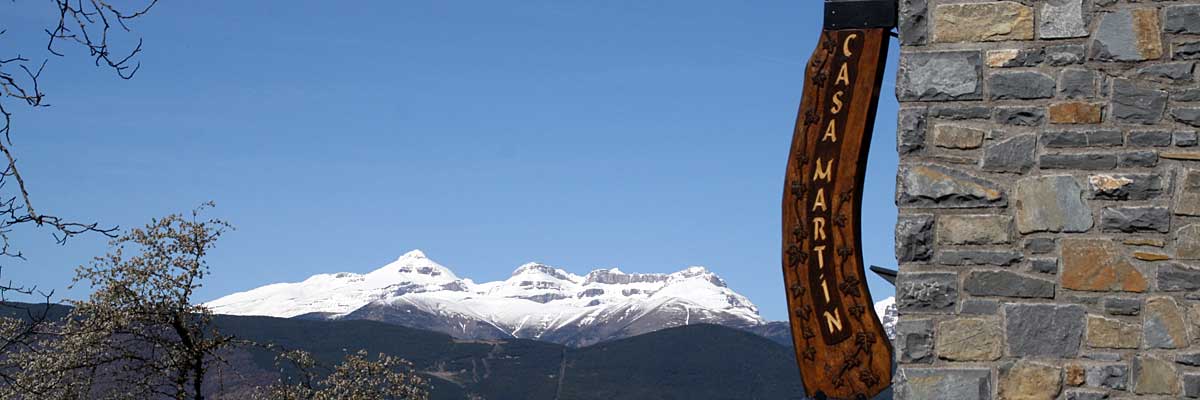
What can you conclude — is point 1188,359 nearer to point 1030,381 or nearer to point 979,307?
point 1030,381

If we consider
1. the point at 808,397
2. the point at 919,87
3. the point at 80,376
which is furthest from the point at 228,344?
the point at 919,87

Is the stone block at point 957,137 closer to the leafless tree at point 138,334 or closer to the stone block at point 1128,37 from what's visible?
the stone block at point 1128,37

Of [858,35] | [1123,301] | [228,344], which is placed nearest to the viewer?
[1123,301]

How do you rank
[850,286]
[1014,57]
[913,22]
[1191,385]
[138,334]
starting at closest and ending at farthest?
[1191,385], [1014,57], [913,22], [850,286], [138,334]

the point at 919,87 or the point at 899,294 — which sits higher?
the point at 919,87

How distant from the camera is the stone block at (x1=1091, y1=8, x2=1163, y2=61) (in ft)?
20.4

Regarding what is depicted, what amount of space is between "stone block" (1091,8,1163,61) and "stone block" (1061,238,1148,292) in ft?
2.89

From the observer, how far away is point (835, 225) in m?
6.97

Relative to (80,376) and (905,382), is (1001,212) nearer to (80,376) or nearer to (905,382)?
(905,382)

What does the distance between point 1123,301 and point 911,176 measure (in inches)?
43.6

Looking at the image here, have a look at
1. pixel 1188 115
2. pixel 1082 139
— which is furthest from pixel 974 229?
pixel 1188 115

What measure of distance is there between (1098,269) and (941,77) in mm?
1145

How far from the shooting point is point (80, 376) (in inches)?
693

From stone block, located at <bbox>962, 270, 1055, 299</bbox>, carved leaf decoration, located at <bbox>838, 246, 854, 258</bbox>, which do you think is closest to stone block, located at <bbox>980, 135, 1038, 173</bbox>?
stone block, located at <bbox>962, 270, 1055, 299</bbox>
